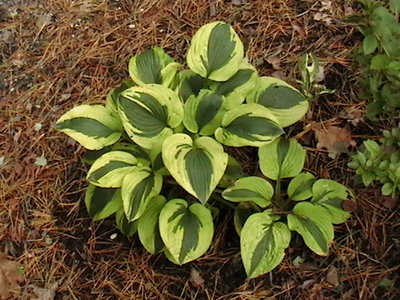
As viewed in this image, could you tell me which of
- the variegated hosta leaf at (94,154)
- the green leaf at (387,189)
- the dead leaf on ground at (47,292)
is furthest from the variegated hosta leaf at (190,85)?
the dead leaf on ground at (47,292)

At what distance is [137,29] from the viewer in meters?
2.91

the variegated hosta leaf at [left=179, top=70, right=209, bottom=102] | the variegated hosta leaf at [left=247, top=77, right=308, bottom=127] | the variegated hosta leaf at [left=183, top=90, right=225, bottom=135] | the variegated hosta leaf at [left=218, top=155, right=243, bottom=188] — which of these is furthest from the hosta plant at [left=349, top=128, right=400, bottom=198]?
the variegated hosta leaf at [left=179, top=70, right=209, bottom=102]

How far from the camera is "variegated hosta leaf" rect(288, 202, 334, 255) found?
2.05 meters

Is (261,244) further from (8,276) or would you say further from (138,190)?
(8,276)

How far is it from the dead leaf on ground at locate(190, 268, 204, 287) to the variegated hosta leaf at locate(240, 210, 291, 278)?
10.9 inches

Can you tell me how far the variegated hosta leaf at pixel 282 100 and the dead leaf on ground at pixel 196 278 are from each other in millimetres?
650

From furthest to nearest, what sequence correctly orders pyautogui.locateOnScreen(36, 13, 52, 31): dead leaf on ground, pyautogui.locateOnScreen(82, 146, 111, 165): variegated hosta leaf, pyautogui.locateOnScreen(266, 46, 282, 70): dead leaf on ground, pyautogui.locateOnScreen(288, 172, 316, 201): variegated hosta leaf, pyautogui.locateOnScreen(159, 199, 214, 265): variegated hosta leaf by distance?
pyautogui.locateOnScreen(36, 13, 52, 31): dead leaf on ground → pyautogui.locateOnScreen(266, 46, 282, 70): dead leaf on ground → pyautogui.locateOnScreen(82, 146, 111, 165): variegated hosta leaf → pyautogui.locateOnScreen(288, 172, 316, 201): variegated hosta leaf → pyautogui.locateOnScreen(159, 199, 214, 265): variegated hosta leaf

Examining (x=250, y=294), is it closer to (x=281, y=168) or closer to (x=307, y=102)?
(x=281, y=168)

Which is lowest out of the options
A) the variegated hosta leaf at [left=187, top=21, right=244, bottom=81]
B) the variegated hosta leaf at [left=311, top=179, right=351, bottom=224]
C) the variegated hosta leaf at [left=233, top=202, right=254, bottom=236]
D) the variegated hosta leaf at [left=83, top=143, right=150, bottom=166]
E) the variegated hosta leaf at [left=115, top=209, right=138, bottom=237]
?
the variegated hosta leaf at [left=115, top=209, right=138, bottom=237]

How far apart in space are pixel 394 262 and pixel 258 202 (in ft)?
1.70

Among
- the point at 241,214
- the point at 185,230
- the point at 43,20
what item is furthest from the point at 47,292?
the point at 43,20

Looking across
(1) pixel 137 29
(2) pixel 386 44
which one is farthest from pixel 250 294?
(1) pixel 137 29

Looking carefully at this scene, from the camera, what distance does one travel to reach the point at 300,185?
7.24 ft

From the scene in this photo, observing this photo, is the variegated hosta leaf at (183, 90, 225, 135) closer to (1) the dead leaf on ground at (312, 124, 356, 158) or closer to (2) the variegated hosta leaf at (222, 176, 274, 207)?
(2) the variegated hosta leaf at (222, 176, 274, 207)
